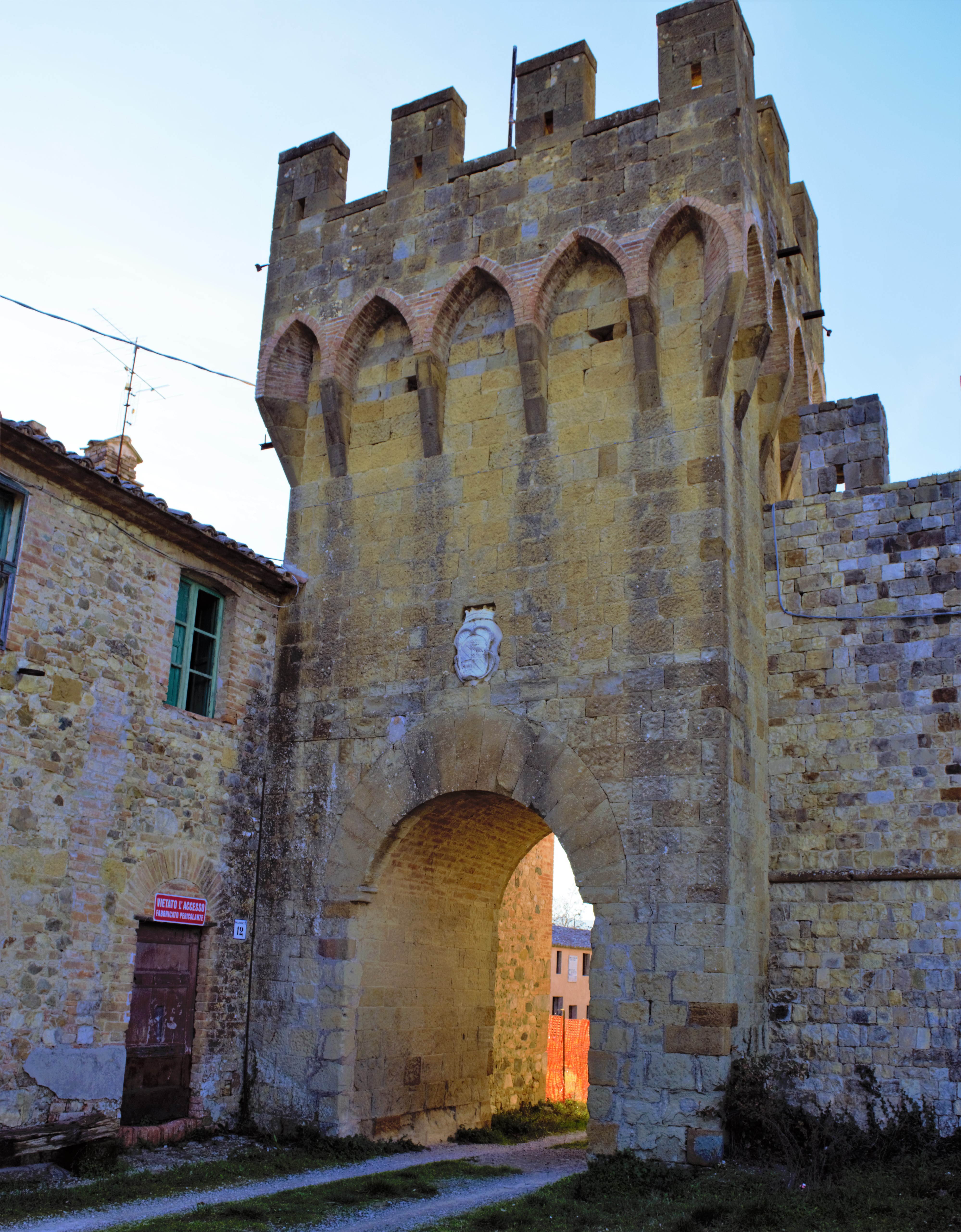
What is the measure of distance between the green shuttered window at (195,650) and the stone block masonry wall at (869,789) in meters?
5.03

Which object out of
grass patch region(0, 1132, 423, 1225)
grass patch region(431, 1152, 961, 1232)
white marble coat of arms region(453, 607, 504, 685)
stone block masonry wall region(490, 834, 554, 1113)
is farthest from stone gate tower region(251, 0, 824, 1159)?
stone block masonry wall region(490, 834, 554, 1113)

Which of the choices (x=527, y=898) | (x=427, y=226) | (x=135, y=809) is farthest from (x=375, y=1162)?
(x=427, y=226)

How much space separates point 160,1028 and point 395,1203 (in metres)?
2.64

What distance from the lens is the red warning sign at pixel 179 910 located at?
30.1ft

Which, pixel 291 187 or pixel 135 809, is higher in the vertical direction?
pixel 291 187

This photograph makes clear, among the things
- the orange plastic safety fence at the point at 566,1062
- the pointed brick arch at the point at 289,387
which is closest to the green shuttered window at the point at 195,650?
the pointed brick arch at the point at 289,387

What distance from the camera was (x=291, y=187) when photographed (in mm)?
12102

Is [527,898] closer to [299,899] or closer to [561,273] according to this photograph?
[299,899]

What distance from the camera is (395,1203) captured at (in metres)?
7.55

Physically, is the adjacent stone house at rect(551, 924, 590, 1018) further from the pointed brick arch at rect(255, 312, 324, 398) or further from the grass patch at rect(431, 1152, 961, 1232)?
the grass patch at rect(431, 1152, 961, 1232)

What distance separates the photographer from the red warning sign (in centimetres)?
916

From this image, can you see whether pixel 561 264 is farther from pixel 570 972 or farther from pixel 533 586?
pixel 570 972

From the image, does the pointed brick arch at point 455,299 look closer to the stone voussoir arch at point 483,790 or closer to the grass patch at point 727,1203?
the stone voussoir arch at point 483,790

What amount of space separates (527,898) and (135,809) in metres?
6.88
